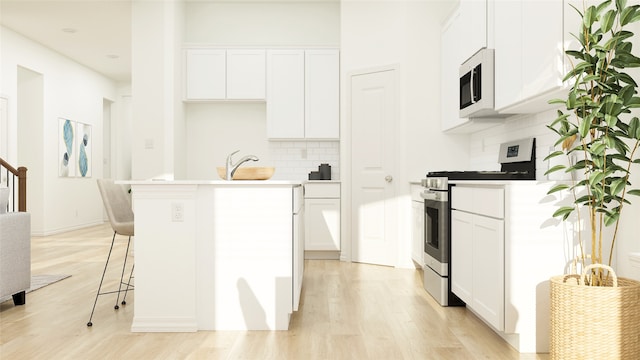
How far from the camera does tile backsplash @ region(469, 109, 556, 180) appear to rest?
3.52 m

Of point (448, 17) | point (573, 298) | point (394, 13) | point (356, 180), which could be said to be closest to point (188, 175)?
point (356, 180)

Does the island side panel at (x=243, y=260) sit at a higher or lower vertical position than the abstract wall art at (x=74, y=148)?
Result: lower

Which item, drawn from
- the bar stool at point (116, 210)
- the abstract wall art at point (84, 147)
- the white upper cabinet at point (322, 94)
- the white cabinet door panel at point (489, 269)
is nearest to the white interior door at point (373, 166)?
the white upper cabinet at point (322, 94)

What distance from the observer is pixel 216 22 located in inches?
257

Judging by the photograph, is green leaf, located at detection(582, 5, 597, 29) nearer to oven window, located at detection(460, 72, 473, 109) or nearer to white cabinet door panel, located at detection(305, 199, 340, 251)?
oven window, located at detection(460, 72, 473, 109)

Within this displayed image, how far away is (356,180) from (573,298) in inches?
140

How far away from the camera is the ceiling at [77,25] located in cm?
636

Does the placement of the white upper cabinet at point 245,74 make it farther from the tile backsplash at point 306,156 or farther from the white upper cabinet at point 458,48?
the white upper cabinet at point 458,48

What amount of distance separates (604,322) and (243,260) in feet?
6.21

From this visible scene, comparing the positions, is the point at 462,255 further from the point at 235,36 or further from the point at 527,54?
the point at 235,36

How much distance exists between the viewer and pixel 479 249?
9.96ft

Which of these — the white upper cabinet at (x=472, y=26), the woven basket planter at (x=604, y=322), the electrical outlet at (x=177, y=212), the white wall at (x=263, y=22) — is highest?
the white wall at (x=263, y=22)

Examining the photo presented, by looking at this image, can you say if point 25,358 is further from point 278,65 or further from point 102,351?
point 278,65

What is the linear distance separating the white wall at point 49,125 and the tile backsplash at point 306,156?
3993 mm
